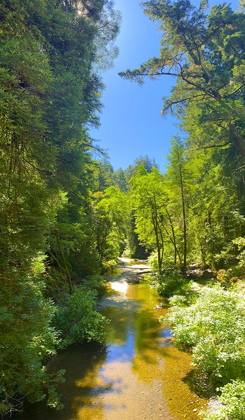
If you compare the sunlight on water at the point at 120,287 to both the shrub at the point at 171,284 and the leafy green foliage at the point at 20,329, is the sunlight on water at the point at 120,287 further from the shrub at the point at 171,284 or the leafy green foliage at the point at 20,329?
the leafy green foliage at the point at 20,329

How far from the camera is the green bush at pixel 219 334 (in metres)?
4.04

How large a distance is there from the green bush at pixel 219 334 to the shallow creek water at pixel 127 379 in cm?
74

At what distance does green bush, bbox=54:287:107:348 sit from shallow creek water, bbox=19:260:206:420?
0.30m

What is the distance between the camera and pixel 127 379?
5.15 meters

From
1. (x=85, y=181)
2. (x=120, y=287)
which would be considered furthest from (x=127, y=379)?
(x=85, y=181)

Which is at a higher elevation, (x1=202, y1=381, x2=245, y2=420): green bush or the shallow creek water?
(x1=202, y1=381, x2=245, y2=420): green bush

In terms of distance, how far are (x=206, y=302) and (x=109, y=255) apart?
15.1 meters

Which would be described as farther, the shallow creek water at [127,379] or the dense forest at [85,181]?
the shallow creek water at [127,379]

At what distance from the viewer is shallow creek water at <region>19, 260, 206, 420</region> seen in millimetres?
4047

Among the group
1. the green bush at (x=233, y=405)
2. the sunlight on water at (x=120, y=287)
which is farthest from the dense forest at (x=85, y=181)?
the sunlight on water at (x=120, y=287)

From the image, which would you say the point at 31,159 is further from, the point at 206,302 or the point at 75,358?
the point at 75,358

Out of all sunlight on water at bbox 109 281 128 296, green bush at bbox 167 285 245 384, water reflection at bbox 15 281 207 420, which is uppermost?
green bush at bbox 167 285 245 384

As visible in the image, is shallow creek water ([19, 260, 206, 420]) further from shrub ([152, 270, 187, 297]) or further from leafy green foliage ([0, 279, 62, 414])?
shrub ([152, 270, 187, 297])

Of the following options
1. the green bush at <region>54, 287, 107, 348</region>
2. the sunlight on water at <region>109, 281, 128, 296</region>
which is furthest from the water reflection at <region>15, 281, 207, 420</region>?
the sunlight on water at <region>109, 281, 128, 296</region>
